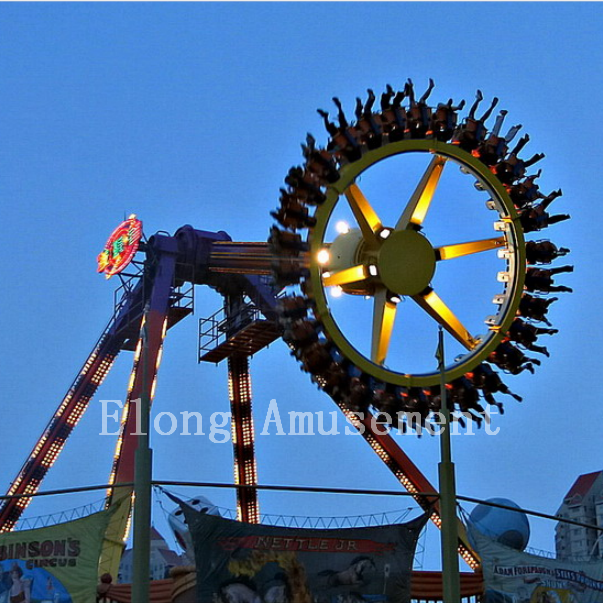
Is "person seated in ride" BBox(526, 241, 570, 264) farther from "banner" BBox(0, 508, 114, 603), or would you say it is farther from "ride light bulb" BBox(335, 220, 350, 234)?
"banner" BBox(0, 508, 114, 603)

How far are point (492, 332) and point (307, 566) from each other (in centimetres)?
630

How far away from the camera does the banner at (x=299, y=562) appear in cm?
1939

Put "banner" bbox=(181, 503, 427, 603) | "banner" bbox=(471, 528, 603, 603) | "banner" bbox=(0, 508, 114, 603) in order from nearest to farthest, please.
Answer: "banner" bbox=(0, 508, 114, 603) → "banner" bbox=(181, 503, 427, 603) → "banner" bbox=(471, 528, 603, 603)

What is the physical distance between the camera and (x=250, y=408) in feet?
122

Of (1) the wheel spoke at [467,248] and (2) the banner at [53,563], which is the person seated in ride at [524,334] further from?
(2) the banner at [53,563]

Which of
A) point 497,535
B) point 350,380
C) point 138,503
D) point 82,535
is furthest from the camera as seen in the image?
point 497,535

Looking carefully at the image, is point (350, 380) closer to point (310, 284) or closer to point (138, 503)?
point (310, 284)

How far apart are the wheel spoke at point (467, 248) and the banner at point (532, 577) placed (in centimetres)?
519

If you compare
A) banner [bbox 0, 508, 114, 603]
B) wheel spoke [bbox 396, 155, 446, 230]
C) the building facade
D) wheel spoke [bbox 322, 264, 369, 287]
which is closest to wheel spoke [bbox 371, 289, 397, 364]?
wheel spoke [bbox 322, 264, 369, 287]

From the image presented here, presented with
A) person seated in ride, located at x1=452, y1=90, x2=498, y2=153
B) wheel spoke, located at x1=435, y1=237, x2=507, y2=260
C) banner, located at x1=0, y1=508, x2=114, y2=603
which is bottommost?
banner, located at x1=0, y1=508, x2=114, y2=603

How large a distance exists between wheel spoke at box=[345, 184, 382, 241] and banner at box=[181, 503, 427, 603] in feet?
17.2

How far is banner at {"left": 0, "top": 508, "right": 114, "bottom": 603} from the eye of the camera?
61.7 ft

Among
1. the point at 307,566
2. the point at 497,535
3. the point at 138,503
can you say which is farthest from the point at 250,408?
the point at 138,503

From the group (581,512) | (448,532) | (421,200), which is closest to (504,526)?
(421,200)
